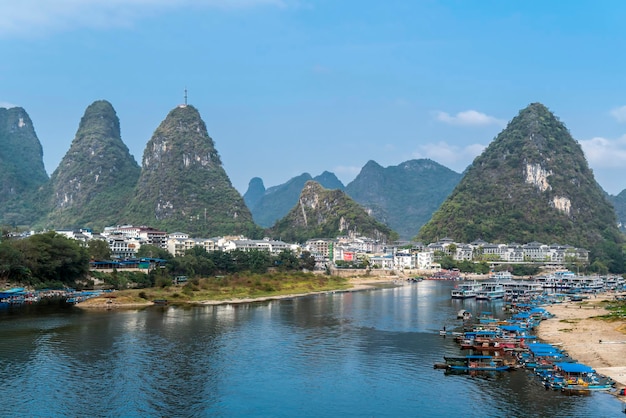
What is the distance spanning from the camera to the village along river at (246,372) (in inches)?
1153

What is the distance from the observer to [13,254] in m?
72.2

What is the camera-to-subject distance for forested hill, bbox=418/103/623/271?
171 m

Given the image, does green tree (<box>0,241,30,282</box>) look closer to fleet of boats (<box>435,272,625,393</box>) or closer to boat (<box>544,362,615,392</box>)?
fleet of boats (<box>435,272,625,393</box>)

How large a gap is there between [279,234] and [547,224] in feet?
290

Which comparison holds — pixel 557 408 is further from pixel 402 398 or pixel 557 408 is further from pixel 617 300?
pixel 617 300

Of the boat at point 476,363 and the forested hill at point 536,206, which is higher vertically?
the forested hill at point 536,206

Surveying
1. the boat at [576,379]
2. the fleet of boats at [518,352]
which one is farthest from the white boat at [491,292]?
the boat at [576,379]

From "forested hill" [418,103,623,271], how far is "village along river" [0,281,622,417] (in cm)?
12317

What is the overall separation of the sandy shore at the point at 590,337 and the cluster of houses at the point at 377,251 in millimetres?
77806

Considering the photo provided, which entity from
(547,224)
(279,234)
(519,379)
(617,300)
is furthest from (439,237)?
(519,379)

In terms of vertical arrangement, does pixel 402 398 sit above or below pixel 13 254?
below

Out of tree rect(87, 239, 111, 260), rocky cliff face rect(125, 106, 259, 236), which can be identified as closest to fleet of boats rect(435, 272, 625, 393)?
tree rect(87, 239, 111, 260)

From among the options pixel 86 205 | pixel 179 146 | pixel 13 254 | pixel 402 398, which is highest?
pixel 179 146

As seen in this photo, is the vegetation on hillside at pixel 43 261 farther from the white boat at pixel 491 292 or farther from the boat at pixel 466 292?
the white boat at pixel 491 292
